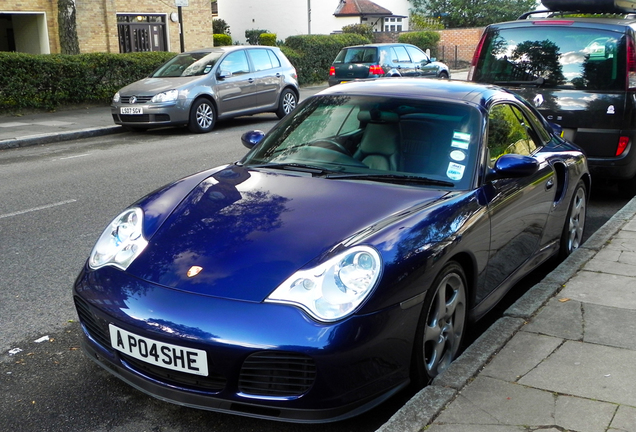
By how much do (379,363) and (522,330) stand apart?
121 cm

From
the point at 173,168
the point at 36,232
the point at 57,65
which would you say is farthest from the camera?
the point at 57,65

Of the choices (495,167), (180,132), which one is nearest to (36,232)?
(495,167)

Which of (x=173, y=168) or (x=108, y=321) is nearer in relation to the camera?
(x=108, y=321)

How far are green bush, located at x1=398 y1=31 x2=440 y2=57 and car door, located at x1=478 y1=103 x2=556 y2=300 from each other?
122ft

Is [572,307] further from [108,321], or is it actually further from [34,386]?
[34,386]

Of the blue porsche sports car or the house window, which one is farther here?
the house window

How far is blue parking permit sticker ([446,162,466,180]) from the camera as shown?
12.8 feet

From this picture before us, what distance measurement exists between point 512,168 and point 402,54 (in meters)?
17.3

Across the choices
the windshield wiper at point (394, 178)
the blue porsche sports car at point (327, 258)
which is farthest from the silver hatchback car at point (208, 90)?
the windshield wiper at point (394, 178)

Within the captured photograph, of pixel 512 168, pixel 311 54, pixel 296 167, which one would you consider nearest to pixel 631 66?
pixel 512 168

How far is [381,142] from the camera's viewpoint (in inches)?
165

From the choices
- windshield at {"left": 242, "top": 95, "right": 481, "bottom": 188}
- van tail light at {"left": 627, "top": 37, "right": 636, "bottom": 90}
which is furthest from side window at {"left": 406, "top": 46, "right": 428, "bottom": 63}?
windshield at {"left": 242, "top": 95, "right": 481, "bottom": 188}

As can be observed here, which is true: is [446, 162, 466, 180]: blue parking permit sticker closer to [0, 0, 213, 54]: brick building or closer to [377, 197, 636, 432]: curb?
[377, 197, 636, 432]: curb

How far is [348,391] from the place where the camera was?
2900mm
